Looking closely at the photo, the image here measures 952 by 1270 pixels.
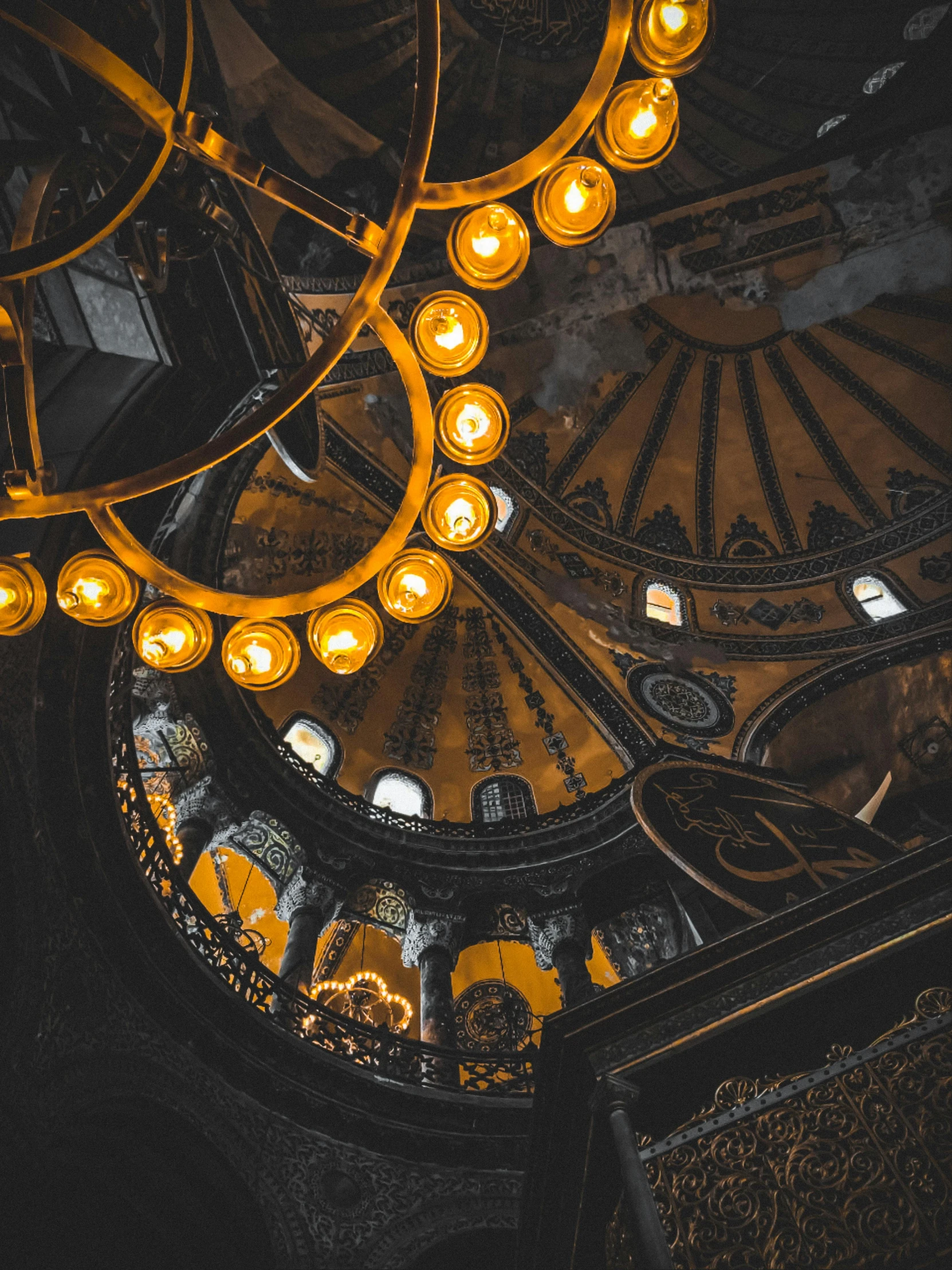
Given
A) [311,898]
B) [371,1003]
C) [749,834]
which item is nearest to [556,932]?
[371,1003]

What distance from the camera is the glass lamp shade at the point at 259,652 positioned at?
4.26m

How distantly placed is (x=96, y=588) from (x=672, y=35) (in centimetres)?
351

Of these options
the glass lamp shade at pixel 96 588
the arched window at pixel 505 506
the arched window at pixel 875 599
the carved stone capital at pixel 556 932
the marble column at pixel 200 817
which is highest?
the arched window at pixel 505 506

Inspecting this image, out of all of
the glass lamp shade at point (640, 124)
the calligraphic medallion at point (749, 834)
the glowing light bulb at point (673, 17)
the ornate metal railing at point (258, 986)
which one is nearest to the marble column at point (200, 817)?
the ornate metal railing at point (258, 986)

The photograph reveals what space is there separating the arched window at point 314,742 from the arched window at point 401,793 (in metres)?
0.52

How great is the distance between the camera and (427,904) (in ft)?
28.0

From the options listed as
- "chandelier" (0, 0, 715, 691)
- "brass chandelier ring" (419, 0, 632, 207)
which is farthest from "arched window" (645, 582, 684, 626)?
"brass chandelier ring" (419, 0, 632, 207)

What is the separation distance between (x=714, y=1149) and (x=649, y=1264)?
600 millimetres

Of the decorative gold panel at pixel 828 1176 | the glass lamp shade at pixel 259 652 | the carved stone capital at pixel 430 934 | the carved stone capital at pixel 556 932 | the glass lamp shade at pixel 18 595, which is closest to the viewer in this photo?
the decorative gold panel at pixel 828 1176

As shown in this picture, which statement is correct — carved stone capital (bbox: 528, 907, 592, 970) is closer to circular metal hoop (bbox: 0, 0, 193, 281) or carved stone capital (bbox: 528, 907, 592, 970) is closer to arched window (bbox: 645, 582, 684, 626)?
arched window (bbox: 645, 582, 684, 626)

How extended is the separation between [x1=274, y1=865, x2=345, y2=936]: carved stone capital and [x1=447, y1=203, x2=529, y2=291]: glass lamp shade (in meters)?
5.83

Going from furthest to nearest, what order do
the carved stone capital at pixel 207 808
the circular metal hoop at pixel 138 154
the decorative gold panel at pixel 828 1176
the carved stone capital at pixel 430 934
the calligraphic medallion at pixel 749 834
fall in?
the carved stone capital at pixel 430 934, the carved stone capital at pixel 207 808, the calligraphic medallion at pixel 749 834, the circular metal hoop at pixel 138 154, the decorative gold panel at pixel 828 1176

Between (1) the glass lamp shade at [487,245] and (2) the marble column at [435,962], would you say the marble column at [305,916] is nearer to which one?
(2) the marble column at [435,962]

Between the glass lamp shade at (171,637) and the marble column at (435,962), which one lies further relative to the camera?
the marble column at (435,962)
